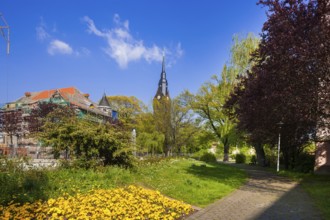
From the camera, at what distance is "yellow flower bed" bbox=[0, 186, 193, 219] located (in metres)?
6.43

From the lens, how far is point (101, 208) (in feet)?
23.2

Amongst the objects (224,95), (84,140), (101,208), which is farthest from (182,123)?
(101,208)

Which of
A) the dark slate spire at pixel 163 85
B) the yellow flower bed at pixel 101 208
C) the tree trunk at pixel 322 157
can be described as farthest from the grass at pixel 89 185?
the dark slate spire at pixel 163 85

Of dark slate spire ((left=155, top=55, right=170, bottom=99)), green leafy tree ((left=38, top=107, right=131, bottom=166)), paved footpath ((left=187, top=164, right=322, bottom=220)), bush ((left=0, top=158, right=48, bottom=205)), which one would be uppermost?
dark slate spire ((left=155, top=55, right=170, bottom=99))

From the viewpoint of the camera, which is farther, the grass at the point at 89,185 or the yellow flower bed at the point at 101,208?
the grass at the point at 89,185

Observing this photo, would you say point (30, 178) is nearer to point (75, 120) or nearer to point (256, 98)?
point (75, 120)

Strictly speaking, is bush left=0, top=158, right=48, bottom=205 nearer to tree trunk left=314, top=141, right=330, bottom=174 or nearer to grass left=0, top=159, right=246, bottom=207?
grass left=0, top=159, right=246, bottom=207

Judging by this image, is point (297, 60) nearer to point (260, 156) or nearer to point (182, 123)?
point (260, 156)

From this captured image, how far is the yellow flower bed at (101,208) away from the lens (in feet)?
21.1

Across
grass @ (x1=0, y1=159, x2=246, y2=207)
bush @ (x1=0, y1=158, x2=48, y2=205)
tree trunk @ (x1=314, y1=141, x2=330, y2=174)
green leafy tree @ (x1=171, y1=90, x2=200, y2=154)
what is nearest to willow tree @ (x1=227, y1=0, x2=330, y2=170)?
grass @ (x1=0, y1=159, x2=246, y2=207)

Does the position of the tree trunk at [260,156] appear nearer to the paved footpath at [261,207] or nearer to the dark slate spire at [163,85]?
the paved footpath at [261,207]

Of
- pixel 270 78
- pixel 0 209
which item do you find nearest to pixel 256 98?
pixel 270 78

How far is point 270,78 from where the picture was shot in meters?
13.1

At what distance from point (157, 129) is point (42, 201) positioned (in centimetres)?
2784
